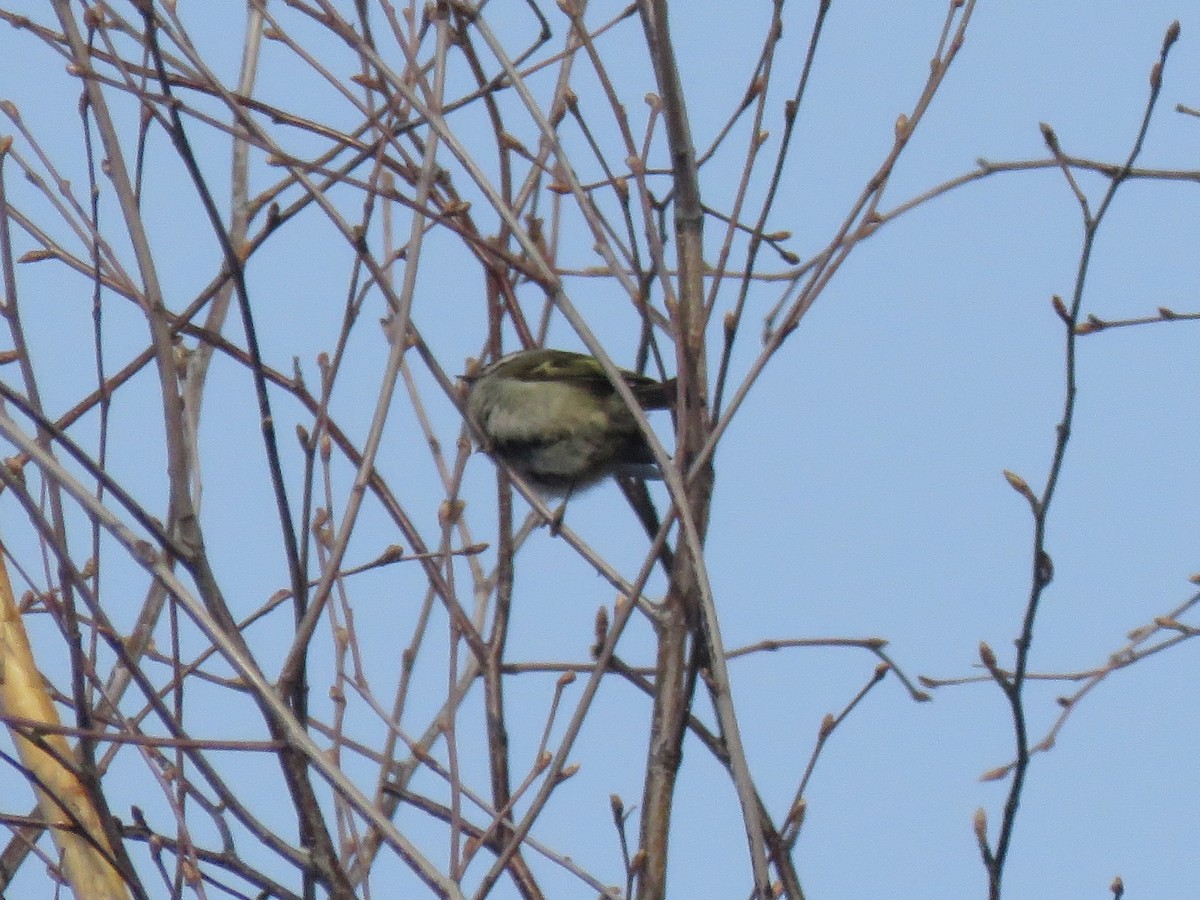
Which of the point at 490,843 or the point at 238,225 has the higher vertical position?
the point at 238,225

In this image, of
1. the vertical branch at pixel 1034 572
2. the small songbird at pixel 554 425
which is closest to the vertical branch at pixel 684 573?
the vertical branch at pixel 1034 572

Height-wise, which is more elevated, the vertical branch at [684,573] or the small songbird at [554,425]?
the small songbird at [554,425]

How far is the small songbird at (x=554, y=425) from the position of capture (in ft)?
14.8

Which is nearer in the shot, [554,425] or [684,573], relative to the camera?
[684,573]

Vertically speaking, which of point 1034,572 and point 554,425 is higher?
point 554,425

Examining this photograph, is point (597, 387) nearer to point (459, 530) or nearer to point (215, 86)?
point (459, 530)

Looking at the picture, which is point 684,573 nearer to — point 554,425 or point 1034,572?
point 1034,572

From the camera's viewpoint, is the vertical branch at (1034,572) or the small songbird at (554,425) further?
the small songbird at (554,425)

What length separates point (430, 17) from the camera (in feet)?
10.7

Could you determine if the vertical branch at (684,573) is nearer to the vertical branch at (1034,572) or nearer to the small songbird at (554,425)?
the vertical branch at (1034,572)

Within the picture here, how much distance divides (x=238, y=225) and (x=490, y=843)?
1673 mm

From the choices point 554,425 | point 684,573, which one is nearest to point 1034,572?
point 684,573

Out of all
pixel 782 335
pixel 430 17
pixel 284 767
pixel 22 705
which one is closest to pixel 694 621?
pixel 782 335

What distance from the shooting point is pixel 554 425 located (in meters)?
4.56
